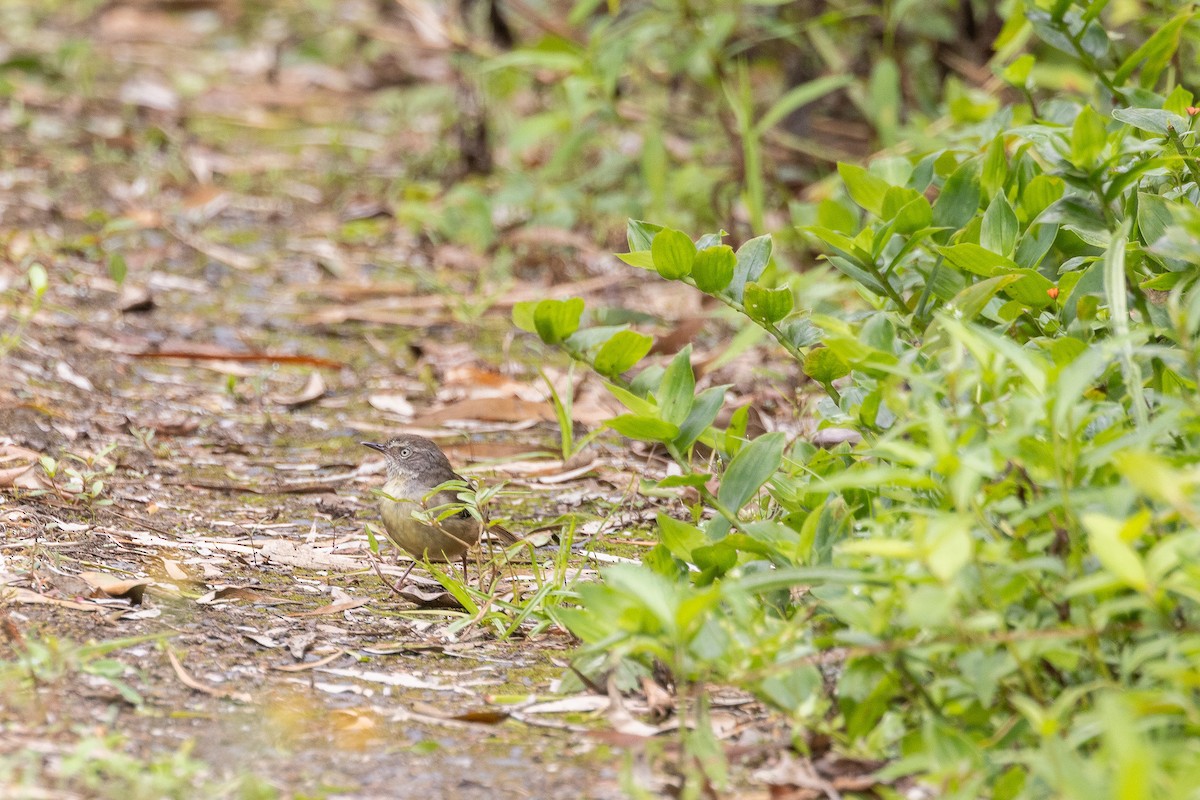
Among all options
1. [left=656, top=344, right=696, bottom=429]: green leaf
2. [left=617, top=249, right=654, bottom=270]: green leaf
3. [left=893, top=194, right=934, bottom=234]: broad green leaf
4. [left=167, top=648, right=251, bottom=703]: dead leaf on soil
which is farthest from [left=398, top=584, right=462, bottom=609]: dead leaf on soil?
[left=893, top=194, right=934, bottom=234]: broad green leaf

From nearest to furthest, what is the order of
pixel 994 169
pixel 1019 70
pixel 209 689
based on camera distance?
pixel 209 689 < pixel 994 169 < pixel 1019 70

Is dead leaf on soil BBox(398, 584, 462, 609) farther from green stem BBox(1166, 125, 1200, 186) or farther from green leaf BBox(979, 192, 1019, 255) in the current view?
green stem BBox(1166, 125, 1200, 186)

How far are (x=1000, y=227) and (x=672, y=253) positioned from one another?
0.75 m

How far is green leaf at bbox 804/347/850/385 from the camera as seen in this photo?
3.09 meters

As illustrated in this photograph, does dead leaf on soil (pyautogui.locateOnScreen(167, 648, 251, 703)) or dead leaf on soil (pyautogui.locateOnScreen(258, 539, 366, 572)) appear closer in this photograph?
dead leaf on soil (pyautogui.locateOnScreen(167, 648, 251, 703))

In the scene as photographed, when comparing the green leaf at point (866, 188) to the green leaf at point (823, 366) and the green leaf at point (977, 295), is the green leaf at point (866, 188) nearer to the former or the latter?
the green leaf at point (823, 366)

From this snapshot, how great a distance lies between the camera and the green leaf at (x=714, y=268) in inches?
120

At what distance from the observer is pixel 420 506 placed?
3.50 metres

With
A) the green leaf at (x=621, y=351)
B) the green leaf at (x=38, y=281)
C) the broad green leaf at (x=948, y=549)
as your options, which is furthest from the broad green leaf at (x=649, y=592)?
the green leaf at (x=38, y=281)

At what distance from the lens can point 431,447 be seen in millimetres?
4094

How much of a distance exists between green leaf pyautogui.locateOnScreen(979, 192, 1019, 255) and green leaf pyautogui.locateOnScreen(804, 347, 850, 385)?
1.40 ft

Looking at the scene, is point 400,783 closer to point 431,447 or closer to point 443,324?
point 431,447

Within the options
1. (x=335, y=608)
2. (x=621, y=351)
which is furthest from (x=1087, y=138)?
(x=335, y=608)

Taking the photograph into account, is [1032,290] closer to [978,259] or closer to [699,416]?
[978,259]
